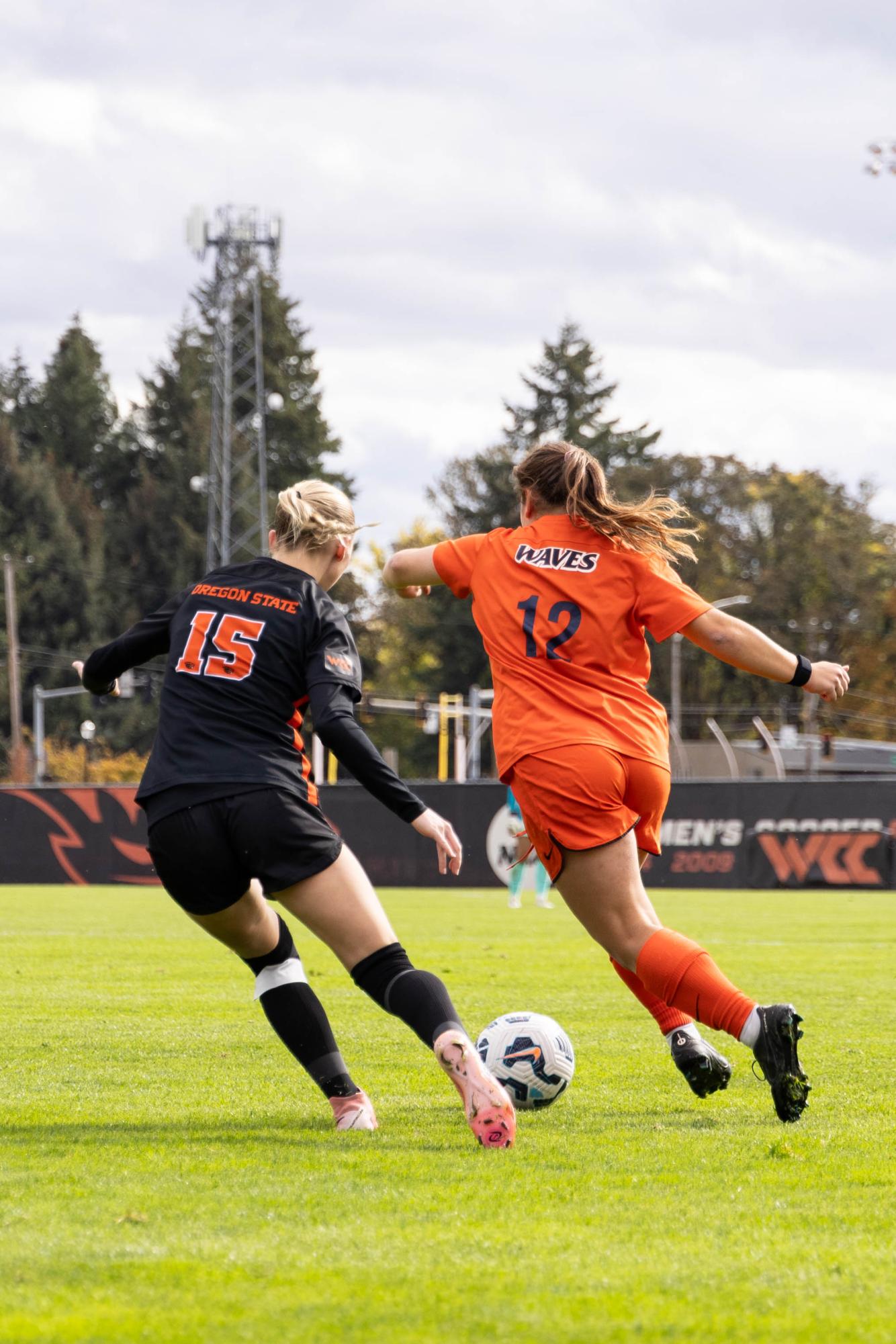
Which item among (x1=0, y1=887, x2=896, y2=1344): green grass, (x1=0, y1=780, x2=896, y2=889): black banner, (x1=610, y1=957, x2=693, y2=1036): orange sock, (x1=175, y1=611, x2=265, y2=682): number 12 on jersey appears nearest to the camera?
(x1=0, y1=887, x2=896, y2=1344): green grass

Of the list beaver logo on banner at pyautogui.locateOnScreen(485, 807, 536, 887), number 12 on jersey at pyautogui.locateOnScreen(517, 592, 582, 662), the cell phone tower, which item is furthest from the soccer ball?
the cell phone tower

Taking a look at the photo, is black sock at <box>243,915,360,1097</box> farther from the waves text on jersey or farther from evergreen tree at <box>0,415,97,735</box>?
evergreen tree at <box>0,415,97,735</box>

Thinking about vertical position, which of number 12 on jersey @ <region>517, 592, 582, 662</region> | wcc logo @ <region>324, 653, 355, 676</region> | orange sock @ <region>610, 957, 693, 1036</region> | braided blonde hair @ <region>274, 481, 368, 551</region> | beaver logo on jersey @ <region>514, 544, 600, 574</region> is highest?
braided blonde hair @ <region>274, 481, 368, 551</region>

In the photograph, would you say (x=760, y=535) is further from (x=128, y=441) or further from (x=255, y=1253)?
(x=255, y=1253)

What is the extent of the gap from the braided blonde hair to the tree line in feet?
178

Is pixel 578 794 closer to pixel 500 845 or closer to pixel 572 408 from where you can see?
pixel 500 845

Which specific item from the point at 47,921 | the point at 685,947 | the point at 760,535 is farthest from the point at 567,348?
the point at 685,947

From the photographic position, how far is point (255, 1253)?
3.06 metres

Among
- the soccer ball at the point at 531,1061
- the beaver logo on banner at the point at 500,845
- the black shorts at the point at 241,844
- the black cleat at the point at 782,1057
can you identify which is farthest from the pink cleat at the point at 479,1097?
the beaver logo on banner at the point at 500,845

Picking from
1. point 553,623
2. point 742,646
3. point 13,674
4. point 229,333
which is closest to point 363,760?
point 553,623

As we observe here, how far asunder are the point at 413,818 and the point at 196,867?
2.03 ft

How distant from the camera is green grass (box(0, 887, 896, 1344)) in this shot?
269 cm

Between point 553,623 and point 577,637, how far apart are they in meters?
0.08

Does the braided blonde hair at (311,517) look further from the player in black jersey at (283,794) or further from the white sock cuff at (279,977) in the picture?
the white sock cuff at (279,977)
